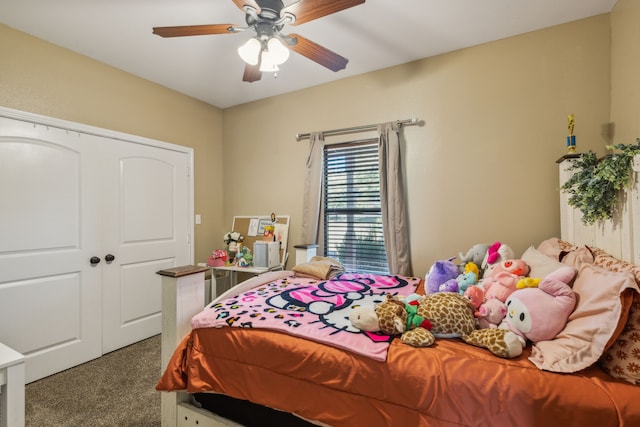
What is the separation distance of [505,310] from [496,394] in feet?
1.57

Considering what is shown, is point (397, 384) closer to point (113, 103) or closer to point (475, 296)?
point (475, 296)

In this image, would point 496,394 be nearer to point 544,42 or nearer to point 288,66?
point 544,42

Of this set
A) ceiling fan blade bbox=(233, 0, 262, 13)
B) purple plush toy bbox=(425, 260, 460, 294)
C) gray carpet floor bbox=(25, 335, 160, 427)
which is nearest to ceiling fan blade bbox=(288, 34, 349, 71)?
ceiling fan blade bbox=(233, 0, 262, 13)

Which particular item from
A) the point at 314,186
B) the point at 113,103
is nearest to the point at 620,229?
the point at 314,186

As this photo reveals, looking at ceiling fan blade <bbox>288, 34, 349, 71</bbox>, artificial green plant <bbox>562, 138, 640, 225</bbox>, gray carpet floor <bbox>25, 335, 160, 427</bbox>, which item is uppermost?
ceiling fan blade <bbox>288, 34, 349, 71</bbox>

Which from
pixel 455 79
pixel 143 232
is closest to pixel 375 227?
pixel 455 79

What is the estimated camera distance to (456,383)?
1.08 meters

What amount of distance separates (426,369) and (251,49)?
6.19ft

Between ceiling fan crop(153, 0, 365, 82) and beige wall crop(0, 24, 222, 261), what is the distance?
56.5 inches

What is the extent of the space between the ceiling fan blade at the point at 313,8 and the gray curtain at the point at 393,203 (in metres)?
1.42

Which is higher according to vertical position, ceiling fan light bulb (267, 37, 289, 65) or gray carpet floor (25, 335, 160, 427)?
ceiling fan light bulb (267, 37, 289, 65)

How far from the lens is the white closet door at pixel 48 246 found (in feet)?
7.32

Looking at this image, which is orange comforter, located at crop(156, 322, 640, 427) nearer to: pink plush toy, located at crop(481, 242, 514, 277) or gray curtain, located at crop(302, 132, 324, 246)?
pink plush toy, located at crop(481, 242, 514, 277)

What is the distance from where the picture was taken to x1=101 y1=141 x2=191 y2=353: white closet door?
2.80m
